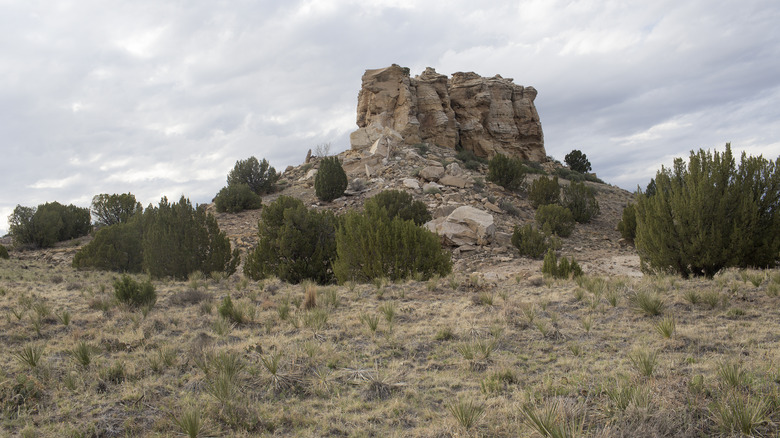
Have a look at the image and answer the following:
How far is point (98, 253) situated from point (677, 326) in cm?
2067

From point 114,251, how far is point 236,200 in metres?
9.90

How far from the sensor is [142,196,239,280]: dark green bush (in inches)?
609

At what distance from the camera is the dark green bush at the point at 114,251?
62.5 feet

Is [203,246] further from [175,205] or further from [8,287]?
[8,287]

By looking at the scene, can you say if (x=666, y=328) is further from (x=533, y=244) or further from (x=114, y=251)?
(x=114, y=251)

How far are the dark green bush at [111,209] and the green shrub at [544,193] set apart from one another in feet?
83.2

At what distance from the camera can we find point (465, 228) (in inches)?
774

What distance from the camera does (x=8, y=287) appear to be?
37.0 feet

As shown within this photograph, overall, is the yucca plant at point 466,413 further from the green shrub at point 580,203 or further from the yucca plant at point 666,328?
the green shrub at point 580,203

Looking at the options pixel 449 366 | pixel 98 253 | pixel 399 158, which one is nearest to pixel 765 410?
pixel 449 366

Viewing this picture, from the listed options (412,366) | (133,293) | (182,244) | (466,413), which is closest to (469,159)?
(182,244)

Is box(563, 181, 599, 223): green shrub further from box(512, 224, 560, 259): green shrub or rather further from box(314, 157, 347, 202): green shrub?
box(314, 157, 347, 202): green shrub

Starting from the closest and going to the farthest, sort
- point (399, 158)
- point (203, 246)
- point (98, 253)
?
1. point (203, 246)
2. point (98, 253)
3. point (399, 158)

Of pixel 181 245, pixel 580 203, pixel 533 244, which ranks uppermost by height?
pixel 580 203
